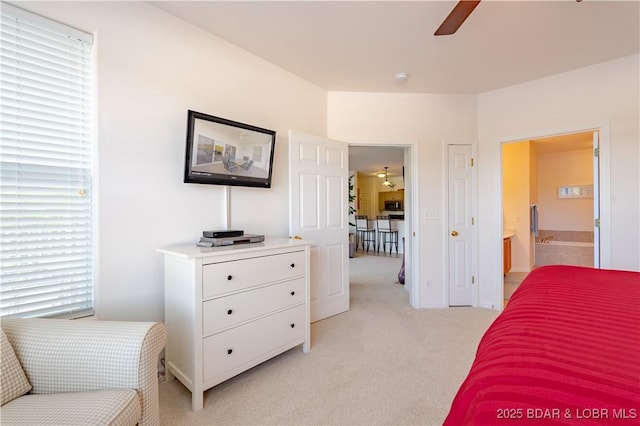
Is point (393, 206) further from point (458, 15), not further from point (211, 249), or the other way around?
point (211, 249)

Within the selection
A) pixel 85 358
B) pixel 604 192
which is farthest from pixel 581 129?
pixel 85 358

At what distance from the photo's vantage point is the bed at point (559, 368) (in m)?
0.61

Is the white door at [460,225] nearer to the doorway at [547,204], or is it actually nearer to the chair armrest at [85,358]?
the doorway at [547,204]

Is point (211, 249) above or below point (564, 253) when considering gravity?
above

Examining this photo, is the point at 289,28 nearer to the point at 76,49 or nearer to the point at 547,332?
the point at 76,49

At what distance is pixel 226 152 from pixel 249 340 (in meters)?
1.39

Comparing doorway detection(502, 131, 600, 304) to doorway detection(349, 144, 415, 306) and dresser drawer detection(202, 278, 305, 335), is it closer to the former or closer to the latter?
→ doorway detection(349, 144, 415, 306)

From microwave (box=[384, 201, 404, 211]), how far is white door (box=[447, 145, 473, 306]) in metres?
7.04

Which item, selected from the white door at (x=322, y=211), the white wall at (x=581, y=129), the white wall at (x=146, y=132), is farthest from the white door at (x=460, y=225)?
the white wall at (x=146, y=132)

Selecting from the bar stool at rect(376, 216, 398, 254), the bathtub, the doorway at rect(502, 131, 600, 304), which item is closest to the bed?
the doorway at rect(502, 131, 600, 304)

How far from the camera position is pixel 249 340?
1922 mm

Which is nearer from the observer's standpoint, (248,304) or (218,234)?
(248,304)

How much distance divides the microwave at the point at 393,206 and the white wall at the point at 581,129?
707cm

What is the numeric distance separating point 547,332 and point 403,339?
A: 6.06 ft
